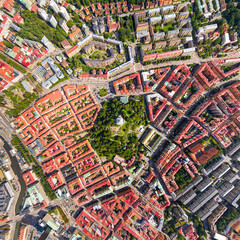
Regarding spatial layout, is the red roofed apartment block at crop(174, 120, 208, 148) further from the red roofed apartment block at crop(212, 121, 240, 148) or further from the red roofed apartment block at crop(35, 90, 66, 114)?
the red roofed apartment block at crop(35, 90, 66, 114)

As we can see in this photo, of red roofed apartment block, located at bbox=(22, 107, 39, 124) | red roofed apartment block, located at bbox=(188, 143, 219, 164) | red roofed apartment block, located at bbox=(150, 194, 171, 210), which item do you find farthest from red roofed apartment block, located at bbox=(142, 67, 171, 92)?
red roofed apartment block, located at bbox=(22, 107, 39, 124)

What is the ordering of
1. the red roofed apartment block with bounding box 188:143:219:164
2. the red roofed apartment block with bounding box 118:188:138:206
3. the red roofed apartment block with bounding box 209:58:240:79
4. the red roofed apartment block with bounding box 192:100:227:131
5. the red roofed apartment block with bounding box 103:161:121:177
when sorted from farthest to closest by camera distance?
the red roofed apartment block with bounding box 209:58:240:79 < the red roofed apartment block with bounding box 192:100:227:131 < the red roofed apartment block with bounding box 103:161:121:177 < the red roofed apartment block with bounding box 188:143:219:164 < the red roofed apartment block with bounding box 118:188:138:206

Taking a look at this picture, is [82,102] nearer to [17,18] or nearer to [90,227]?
[17,18]

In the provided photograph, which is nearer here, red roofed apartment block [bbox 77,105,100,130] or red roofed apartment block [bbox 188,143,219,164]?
red roofed apartment block [bbox 188,143,219,164]

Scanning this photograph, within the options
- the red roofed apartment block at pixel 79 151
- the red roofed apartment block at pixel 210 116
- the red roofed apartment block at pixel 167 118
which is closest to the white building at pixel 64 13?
the red roofed apartment block at pixel 79 151

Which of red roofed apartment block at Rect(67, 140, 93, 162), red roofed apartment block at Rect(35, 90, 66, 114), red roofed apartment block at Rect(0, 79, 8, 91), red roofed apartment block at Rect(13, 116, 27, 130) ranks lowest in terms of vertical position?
red roofed apartment block at Rect(67, 140, 93, 162)

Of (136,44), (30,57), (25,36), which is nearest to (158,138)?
(136,44)

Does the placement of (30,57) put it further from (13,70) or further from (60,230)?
(60,230)
